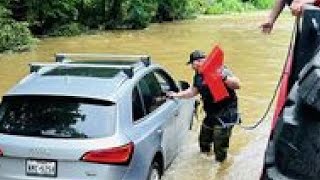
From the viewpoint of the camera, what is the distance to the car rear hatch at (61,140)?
222 inches

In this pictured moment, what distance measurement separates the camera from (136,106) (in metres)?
6.54

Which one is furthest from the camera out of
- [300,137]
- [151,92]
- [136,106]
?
[151,92]

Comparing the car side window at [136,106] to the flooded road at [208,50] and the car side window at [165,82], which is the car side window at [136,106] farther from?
the flooded road at [208,50]

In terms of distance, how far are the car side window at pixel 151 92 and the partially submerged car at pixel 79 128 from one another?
63 mm

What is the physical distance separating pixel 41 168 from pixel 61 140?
286 mm

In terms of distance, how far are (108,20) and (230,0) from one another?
13385 millimetres

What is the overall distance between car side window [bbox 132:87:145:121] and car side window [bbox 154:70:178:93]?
46.6 inches

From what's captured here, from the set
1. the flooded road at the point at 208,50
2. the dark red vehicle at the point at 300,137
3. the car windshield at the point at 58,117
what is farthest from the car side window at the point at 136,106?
the dark red vehicle at the point at 300,137

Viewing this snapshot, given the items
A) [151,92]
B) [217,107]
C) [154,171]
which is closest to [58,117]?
[154,171]

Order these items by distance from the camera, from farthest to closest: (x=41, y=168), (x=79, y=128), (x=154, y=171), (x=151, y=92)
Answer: (x=151, y=92) → (x=154, y=171) → (x=79, y=128) → (x=41, y=168)

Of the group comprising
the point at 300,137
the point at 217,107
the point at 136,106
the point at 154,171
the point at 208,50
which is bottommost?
the point at 208,50

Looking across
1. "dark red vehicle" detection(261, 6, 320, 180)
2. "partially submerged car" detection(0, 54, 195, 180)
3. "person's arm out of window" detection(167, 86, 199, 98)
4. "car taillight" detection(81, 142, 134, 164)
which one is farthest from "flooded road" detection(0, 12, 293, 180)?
"dark red vehicle" detection(261, 6, 320, 180)

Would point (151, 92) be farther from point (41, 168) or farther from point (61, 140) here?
point (41, 168)

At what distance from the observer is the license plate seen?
18.5 ft
